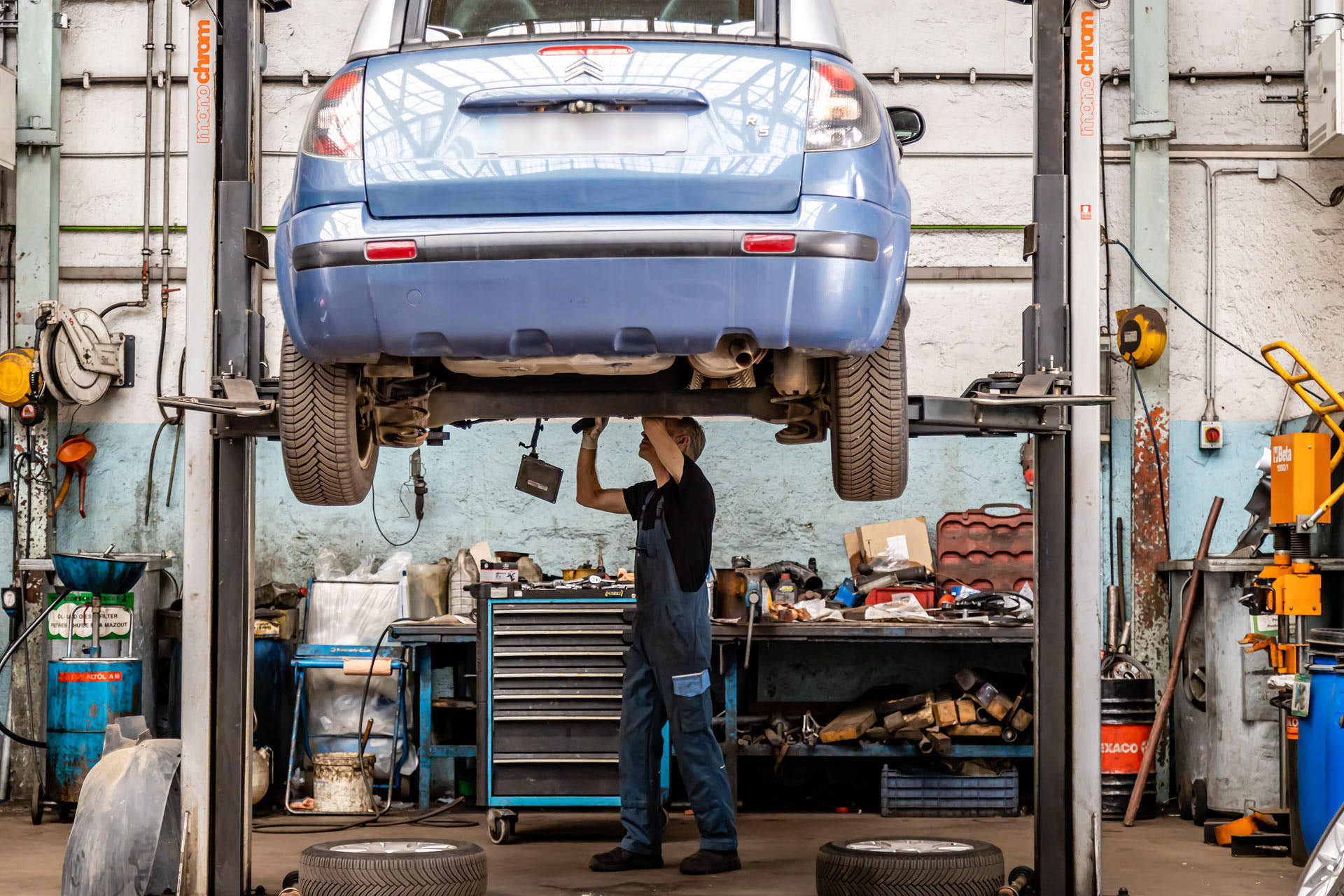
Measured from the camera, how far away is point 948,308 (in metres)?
6.76

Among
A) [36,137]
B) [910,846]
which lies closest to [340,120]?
[910,846]

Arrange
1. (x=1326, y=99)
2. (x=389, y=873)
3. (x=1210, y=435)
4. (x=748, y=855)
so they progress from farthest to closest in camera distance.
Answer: (x=1210, y=435) < (x=1326, y=99) < (x=748, y=855) < (x=389, y=873)

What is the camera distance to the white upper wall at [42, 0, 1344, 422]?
6719mm

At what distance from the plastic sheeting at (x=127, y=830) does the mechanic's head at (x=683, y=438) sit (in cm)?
175

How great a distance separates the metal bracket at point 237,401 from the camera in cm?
364

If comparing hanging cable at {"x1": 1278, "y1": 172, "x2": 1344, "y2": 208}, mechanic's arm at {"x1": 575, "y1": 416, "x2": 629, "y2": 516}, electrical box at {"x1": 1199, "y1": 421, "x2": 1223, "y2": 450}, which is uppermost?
hanging cable at {"x1": 1278, "y1": 172, "x2": 1344, "y2": 208}

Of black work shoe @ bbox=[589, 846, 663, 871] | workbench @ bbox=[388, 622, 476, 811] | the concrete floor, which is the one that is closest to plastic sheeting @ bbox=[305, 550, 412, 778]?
workbench @ bbox=[388, 622, 476, 811]

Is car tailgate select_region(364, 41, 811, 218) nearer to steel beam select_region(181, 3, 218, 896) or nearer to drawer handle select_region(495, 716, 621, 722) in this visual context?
steel beam select_region(181, 3, 218, 896)

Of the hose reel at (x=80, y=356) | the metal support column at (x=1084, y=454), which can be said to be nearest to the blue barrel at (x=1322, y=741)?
the metal support column at (x=1084, y=454)

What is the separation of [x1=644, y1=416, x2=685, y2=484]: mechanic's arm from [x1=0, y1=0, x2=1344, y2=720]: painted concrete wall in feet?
7.03

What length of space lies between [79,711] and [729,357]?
4.20m

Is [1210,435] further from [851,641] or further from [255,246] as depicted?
[255,246]

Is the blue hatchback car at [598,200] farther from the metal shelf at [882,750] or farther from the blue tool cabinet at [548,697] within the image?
the metal shelf at [882,750]

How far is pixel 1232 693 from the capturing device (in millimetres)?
5859
